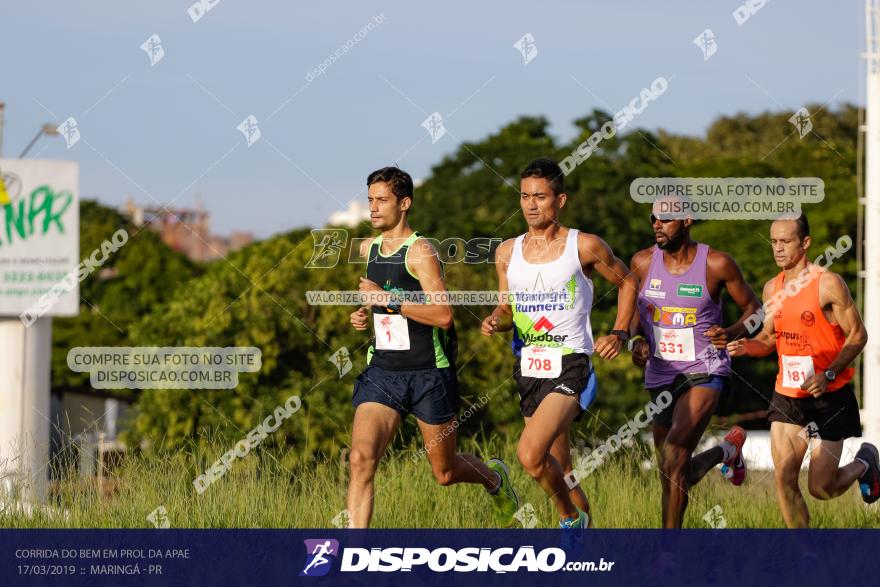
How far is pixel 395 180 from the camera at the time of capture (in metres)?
7.90

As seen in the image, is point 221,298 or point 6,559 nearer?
point 6,559

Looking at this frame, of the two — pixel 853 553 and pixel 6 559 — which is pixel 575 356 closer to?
pixel 853 553

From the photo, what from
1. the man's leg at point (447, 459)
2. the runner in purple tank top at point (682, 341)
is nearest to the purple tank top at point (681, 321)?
the runner in purple tank top at point (682, 341)

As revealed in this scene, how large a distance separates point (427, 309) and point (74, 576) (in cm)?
231

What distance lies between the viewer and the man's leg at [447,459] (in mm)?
7875

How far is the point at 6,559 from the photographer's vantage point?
7.63 m

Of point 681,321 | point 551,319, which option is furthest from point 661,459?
point 551,319

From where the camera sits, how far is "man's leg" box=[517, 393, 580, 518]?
305 inches

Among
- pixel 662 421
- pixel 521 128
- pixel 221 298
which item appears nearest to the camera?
pixel 662 421

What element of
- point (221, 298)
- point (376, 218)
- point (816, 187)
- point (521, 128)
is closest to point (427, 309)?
point (376, 218)

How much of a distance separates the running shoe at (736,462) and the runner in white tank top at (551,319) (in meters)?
1.31

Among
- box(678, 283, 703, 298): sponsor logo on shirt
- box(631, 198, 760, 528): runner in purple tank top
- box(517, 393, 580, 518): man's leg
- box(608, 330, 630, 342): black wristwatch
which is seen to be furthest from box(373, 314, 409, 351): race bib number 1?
box(678, 283, 703, 298): sponsor logo on shirt

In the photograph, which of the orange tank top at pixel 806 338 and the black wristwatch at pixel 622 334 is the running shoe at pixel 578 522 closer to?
the black wristwatch at pixel 622 334

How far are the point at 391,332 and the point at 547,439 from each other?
1.03 metres
